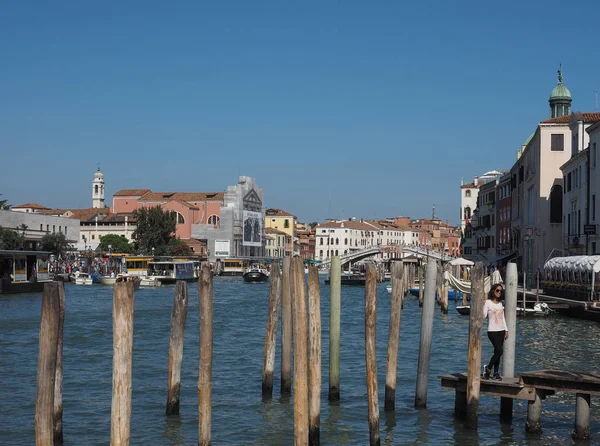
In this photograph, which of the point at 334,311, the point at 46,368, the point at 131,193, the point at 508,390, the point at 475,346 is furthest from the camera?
the point at 131,193

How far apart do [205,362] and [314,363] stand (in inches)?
43.3

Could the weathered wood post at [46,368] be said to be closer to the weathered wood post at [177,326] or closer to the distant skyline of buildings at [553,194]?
the weathered wood post at [177,326]

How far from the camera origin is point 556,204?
4053 cm

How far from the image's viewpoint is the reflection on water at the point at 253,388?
10859 mm

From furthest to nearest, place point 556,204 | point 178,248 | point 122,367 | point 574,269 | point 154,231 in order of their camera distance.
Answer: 1. point 178,248
2. point 154,231
3. point 556,204
4. point 574,269
5. point 122,367

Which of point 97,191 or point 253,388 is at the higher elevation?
point 97,191

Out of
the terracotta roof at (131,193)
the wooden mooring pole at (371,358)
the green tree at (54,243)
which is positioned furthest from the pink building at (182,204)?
the wooden mooring pole at (371,358)

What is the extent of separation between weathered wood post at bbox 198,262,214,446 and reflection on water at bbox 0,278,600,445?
71.6 inches

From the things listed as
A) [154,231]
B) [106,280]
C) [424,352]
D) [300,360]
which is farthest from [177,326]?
[154,231]

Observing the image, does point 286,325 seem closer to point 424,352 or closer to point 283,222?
point 424,352

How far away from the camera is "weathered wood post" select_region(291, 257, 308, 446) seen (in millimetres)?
8453

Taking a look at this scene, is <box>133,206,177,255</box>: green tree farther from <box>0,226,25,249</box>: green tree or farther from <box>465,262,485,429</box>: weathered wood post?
<box>465,262,485,429</box>: weathered wood post

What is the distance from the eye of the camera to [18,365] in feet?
54.0

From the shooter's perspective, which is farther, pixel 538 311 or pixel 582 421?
pixel 538 311
